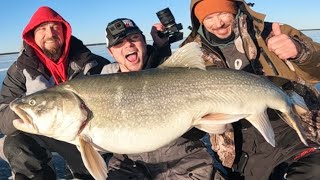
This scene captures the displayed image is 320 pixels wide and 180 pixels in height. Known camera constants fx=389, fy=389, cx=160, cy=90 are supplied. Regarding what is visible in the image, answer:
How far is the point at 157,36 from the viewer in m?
5.17

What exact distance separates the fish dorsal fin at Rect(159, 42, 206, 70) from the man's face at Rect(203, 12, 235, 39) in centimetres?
124

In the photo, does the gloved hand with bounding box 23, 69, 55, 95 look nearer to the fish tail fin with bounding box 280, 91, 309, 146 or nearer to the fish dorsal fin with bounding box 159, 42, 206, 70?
the fish dorsal fin with bounding box 159, 42, 206, 70

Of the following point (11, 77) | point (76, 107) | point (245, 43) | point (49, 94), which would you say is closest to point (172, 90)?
point (76, 107)

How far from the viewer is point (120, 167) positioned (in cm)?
443

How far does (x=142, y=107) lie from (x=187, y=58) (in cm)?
62

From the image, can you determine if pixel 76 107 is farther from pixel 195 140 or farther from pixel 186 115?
pixel 195 140

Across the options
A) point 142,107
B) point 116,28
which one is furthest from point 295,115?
point 116,28

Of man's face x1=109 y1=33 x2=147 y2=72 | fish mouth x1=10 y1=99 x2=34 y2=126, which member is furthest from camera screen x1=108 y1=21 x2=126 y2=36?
fish mouth x1=10 y1=99 x2=34 y2=126

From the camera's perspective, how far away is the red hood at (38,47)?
5352mm

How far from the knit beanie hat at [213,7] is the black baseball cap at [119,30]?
0.91 m

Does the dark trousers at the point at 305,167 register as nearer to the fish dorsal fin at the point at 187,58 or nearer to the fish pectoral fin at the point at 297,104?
the fish pectoral fin at the point at 297,104

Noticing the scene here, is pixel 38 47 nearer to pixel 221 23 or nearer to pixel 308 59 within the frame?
pixel 221 23

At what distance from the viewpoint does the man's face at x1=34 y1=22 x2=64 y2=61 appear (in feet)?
17.6

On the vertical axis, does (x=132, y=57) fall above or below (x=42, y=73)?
above
